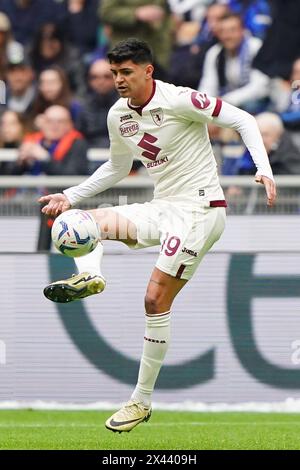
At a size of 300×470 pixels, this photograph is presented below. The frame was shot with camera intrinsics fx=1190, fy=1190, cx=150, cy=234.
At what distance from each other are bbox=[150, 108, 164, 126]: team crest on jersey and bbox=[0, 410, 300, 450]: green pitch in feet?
7.12

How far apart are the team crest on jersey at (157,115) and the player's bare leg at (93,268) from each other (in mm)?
696

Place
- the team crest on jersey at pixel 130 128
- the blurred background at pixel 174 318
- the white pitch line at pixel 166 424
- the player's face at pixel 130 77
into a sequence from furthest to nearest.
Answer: the blurred background at pixel 174 318
the white pitch line at pixel 166 424
the team crest on jersey at pixel 130 128
the player's face at pixel 130 77

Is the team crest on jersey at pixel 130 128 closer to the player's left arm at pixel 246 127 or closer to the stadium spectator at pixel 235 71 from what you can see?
the player's left arm at pixel 246 127

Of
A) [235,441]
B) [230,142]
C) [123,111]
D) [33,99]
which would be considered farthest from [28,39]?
[235,441]

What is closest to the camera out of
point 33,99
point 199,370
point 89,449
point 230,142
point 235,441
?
point 89,449

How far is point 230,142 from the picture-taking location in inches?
503

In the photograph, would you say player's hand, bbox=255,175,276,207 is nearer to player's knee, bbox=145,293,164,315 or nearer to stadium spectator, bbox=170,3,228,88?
player's knee, bbox=145,293,164,315

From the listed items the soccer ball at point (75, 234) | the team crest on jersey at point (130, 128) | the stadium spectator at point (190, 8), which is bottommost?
the soccer ball at point (75, 234)

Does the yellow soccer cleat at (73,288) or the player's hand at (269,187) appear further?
the yellow soccer cleat at (73,288)

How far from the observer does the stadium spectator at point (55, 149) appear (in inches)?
485

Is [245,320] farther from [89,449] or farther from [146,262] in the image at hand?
[89,449]

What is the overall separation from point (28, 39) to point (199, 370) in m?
6.14

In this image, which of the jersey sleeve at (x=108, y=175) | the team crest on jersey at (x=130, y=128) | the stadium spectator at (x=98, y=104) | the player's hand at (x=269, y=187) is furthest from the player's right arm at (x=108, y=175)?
the stadium spectator at (x=98, y=104)

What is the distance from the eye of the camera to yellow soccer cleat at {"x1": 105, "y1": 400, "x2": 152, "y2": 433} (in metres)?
7.94
